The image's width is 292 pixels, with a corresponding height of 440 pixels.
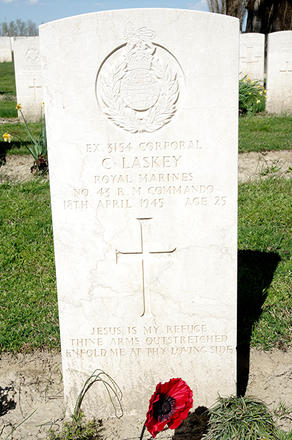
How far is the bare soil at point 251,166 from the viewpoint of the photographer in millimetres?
6246

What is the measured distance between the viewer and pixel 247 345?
125 inches

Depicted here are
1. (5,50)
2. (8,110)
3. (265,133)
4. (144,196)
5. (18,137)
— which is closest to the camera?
(144,196)

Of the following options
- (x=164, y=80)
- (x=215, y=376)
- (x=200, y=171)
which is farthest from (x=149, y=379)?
(x=164, y=80)

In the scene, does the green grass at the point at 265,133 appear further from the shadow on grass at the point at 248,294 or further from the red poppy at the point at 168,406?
the red poppy at the point at 168,406

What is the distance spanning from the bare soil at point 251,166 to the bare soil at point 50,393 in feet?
10.9

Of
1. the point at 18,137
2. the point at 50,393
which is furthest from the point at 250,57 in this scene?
the point at 50,393

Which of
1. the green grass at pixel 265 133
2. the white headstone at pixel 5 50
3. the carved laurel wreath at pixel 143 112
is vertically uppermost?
the white headstone at pixel 5 50

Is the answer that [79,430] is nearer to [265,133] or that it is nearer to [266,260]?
[266,260]

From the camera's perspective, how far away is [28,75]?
10.2 meters

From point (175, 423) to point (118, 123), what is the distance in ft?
4.35

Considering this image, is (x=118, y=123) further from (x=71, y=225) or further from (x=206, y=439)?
(x=206, y=439)

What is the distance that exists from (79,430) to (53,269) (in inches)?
68.2

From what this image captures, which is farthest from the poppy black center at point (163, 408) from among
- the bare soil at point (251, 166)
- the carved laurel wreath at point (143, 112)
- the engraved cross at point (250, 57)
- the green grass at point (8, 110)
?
the engraved cross at point (250, 57)

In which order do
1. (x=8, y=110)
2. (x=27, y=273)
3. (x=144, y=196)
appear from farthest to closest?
(x=8, y=110) → (x=27, y=273) → (x=144, y=196)
